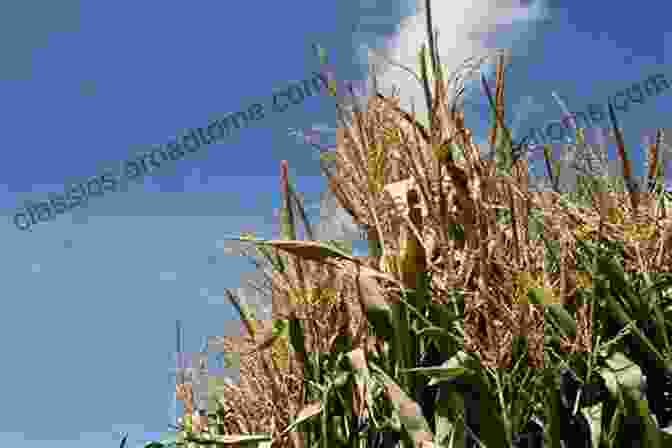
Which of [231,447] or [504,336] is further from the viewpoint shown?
[231,447]

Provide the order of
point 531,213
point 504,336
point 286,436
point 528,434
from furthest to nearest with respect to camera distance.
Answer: point 286,436, point 531,213, point 528,434, point 504,336

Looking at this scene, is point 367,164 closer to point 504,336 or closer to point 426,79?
point 426,79

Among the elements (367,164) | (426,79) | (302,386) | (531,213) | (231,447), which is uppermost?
(426,79)

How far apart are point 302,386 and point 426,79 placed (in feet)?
3.77

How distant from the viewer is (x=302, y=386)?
315cm

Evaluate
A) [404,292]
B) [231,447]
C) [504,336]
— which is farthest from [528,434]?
[231,447]

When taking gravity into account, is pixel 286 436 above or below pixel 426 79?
below

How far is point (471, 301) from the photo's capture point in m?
2.55

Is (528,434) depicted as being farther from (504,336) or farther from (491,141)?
(491,141)

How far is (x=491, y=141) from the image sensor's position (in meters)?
2.98

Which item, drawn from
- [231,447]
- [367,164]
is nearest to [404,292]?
[367,164]

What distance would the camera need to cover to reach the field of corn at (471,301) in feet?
8.32

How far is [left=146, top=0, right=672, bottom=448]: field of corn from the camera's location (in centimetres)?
254

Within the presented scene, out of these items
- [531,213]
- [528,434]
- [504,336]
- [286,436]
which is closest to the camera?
[504,336]
